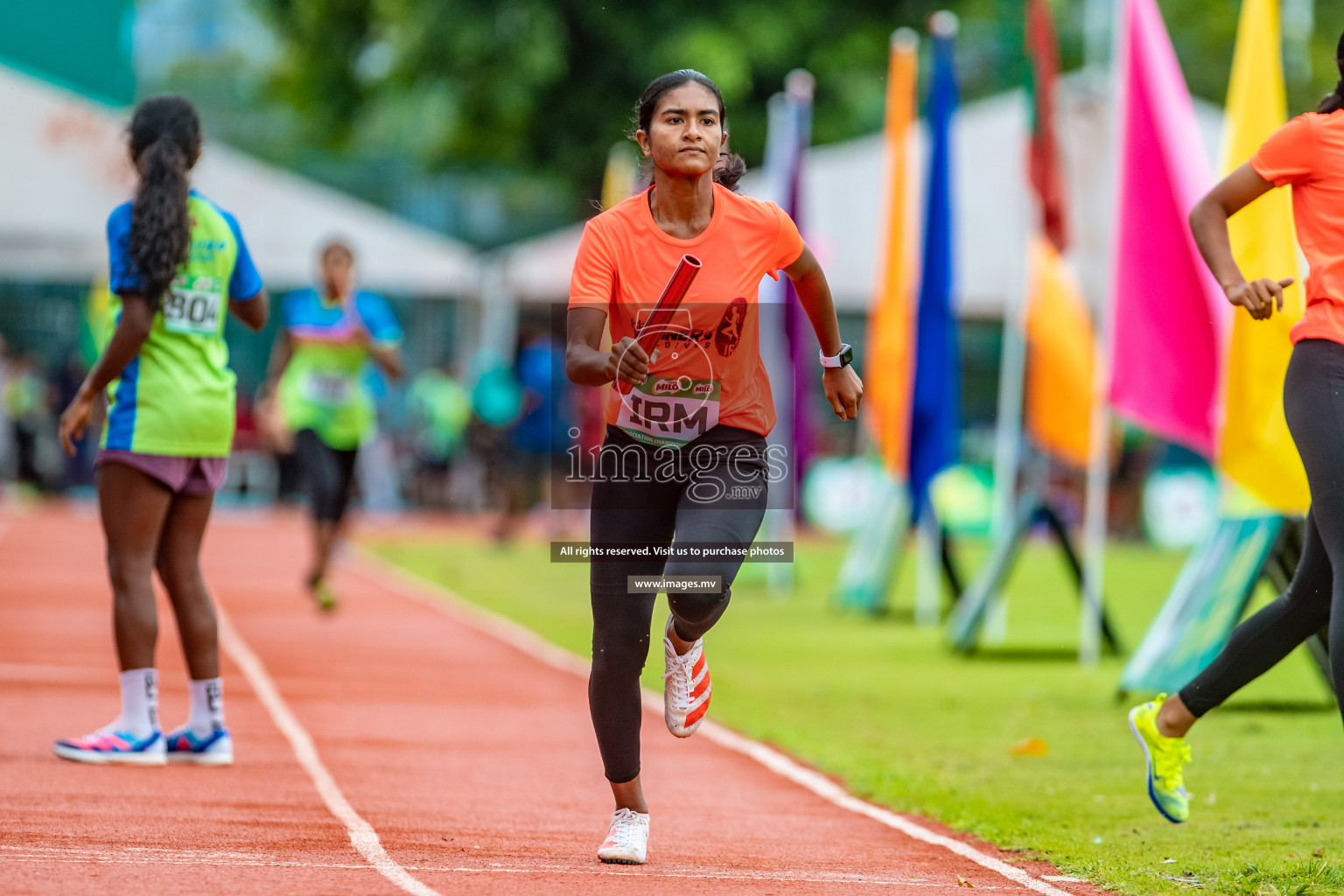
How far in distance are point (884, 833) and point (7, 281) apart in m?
24.1

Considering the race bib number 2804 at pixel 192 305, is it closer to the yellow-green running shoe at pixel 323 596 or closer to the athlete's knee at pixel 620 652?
the athlete's knee at pixel 620 652

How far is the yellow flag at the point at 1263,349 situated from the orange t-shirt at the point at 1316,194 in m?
2.78

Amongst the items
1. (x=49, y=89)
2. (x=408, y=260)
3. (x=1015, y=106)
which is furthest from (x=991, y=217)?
(x=49, y=89)

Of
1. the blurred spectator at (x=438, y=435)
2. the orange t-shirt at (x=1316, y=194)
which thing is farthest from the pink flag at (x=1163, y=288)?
the blurred spectator at (x=438, y=435)

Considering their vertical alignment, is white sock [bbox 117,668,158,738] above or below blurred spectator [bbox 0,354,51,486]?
below

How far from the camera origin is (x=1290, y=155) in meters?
5.38

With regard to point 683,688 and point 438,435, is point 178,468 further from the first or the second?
point 438,435

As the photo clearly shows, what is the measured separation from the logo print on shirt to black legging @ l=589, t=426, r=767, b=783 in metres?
0.23

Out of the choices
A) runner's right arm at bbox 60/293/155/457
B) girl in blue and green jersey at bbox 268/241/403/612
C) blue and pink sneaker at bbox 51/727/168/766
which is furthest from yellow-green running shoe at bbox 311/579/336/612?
runner's right arm at bbox 60/293/155/457

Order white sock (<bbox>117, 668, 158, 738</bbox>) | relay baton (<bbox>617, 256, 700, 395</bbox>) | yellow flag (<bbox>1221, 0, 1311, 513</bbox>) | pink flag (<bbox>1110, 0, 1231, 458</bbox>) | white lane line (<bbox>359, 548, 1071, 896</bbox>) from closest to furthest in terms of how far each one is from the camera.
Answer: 1. relay baton (<bbox>617, 256, 700, 395</bbox>)
2. white lane line (<bbox>359, 548, 1071, 896</bbox>)
3. white sock (<bbox>117, 668, 158, 738</bbox>)
4. yellow flag (<bbox>1221, 0, 1311, 513</bbox>)
5. pink flag (<bbox>1110, 0, 1231, 458</bbox>)

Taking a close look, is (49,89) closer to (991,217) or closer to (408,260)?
(408,260)

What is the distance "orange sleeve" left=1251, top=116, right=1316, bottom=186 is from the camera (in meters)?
5.37

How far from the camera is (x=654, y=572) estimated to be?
5121 mm

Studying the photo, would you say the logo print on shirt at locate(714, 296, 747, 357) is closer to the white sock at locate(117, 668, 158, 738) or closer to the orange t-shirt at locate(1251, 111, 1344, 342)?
the orange t-shirt at locate(1251, 111, 1344, 342)
